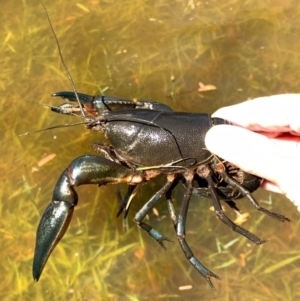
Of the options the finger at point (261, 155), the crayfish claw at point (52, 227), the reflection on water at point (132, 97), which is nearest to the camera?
the finger at point (261, 155)

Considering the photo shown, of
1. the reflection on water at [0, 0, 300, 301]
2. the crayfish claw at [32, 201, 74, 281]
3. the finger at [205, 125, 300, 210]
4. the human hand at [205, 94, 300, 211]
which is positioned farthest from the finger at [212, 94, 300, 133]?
the crayfish claw at [32, 201, 74, 281]

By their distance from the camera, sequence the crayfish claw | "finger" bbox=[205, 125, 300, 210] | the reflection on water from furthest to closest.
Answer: the reflection on water
the crayfish claw
"finger" bbox=[205, 125, 300, 210]

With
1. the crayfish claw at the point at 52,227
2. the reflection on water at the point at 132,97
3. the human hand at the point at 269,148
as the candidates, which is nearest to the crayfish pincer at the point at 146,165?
the crayfish claw at the point at 52,227

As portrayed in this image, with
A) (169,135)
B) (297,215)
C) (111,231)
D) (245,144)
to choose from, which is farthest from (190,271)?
(245,144)

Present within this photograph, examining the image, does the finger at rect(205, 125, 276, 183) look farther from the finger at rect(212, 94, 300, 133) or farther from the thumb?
the finger at rect(212, 94, 300, 133)

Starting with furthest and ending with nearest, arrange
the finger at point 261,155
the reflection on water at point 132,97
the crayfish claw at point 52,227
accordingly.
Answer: the reflection on water at point 132,97 → the crayfish claw at point 52,227 → the finger at point 261,155

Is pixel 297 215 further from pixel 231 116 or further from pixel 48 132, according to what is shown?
pixel 48 132

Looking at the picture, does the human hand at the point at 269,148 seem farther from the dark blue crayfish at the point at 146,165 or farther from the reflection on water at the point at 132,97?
the reflection on water at the point at 132,97

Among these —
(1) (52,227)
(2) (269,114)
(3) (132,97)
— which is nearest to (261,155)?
(2) (269,114)
